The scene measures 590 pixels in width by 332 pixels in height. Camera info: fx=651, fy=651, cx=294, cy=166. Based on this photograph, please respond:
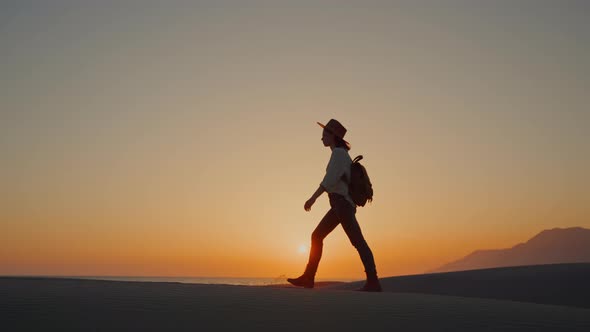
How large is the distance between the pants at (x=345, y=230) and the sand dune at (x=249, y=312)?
5.19ft

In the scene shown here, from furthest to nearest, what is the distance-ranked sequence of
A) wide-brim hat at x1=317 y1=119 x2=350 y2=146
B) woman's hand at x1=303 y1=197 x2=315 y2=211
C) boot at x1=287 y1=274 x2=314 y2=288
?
wide-brim hat at x1=317 y1=119 x2=350 y2=146 → boot at x1=287 y1=274 x2=314 y2=288 → woman's hand at x1=303 y1=197 x2=315 y2=211

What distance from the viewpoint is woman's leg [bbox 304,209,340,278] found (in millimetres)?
7340

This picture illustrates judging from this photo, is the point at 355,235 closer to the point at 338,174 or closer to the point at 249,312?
the point at 338,174

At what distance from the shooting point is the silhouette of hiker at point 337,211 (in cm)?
702

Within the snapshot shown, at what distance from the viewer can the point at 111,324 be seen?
3828 millimetres

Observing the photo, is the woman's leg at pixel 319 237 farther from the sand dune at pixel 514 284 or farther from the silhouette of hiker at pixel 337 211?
the sand dune at pixel 514 284

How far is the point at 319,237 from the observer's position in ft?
24.3

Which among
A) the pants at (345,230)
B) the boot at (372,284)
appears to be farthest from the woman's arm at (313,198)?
the boot at (372,284)

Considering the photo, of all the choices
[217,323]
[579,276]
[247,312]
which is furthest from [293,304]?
[579,276]

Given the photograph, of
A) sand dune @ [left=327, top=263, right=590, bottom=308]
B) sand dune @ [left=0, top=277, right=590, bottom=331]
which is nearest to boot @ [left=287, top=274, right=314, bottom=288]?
sand dune @ [left=0, top=277, right=590, bottom=331]

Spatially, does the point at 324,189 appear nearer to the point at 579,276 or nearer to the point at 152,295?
the point at 152,295

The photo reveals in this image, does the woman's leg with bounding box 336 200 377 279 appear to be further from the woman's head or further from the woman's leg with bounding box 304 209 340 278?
the woman's head

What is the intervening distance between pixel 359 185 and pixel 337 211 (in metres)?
0.40

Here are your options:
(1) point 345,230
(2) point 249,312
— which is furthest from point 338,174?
(2) point 249,312
